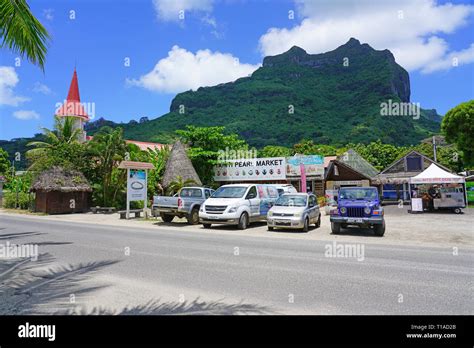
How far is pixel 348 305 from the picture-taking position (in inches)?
187

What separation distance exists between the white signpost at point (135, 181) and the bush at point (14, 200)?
57.6 ft

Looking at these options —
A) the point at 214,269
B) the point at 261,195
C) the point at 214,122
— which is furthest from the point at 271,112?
the point at 214,269

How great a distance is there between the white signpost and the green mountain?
42.7 m

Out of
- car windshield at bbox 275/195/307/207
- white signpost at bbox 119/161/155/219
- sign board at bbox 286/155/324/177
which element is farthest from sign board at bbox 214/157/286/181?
car windshield at bbox 275/195/307/207

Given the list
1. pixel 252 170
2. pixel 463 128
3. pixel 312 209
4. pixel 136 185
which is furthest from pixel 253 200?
pixel 463 128

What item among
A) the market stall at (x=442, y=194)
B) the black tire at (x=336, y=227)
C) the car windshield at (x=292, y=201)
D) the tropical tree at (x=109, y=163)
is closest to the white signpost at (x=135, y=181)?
the tropical tree at (x=109, y=163)

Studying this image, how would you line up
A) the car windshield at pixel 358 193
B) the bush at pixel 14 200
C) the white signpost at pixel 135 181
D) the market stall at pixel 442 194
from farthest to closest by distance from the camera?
the bush at pixel 14 200
the market stall at pixel 442 194
the white signpost at pixel 135 181
the car windshield at pixel 358 193

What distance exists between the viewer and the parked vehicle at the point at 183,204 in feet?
57.5

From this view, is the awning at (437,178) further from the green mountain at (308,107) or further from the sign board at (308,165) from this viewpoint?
the green mountain at (308,107)

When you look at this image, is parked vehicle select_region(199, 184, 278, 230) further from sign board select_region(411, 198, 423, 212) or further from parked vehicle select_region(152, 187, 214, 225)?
sign board select_region(411, 198, 423, 212)

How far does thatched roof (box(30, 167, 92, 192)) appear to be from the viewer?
28.8 metres

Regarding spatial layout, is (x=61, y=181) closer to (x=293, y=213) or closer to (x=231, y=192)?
(x=231, y=192)

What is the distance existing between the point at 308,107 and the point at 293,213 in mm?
105377
